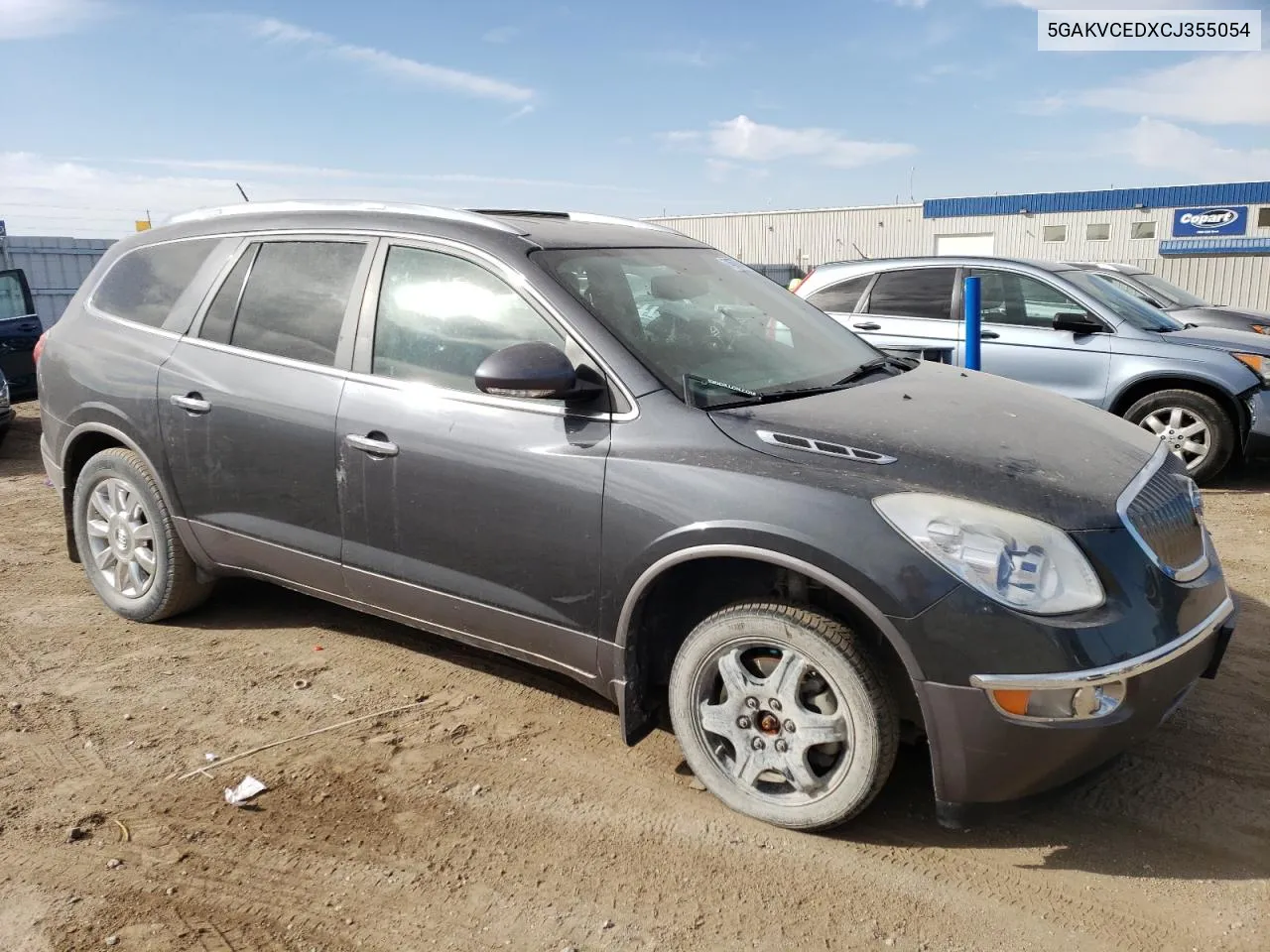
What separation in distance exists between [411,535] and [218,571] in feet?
4.39

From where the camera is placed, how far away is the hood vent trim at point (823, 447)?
284 centimetres

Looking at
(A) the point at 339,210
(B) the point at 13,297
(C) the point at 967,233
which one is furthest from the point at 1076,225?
(A) the point at 339,210

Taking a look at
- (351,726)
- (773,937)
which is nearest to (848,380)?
(773,937)

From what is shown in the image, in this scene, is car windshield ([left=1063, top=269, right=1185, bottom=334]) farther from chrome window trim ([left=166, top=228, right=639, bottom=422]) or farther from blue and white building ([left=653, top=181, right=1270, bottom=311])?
blue and white building ([left=653, top=181, right=1270, bottom=311])

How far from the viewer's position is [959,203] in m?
38.4

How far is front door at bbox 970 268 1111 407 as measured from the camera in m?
7.74

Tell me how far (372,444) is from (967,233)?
3886 centimetres

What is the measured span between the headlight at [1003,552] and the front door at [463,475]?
0.99 m

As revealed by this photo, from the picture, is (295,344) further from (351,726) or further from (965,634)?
(965,634)

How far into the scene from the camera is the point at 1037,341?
7910 millimetres

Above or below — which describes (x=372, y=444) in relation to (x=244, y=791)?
above

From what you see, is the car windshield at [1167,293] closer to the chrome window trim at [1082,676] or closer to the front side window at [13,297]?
the chrome window trim at [1082,676]

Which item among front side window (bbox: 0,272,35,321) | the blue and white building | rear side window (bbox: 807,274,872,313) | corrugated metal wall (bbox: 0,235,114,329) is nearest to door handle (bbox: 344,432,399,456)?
rear side window (bbox: 807,274,872,313)

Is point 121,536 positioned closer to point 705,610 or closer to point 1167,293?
point 705,610
